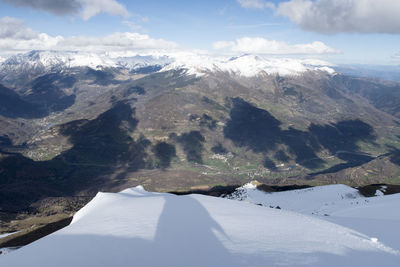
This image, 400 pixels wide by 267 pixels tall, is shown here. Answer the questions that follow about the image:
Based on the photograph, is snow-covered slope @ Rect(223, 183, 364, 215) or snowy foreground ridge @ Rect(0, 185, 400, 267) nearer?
snowy foreground ridge @ Rect(0, 185, 400, 267)

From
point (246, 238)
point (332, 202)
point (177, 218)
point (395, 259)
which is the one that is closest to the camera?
point (395, 259)

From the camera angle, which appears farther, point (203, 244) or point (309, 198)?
point (309, 198)

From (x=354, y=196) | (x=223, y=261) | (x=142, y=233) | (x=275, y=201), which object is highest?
(x=223, y=261)

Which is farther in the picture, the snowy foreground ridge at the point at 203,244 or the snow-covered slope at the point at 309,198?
the snow-covered slope at the point at 309,198

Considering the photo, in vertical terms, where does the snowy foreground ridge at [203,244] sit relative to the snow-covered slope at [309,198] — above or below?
above

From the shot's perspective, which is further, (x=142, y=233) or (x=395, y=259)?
(x=142, y=233)

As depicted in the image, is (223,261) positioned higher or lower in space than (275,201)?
higher

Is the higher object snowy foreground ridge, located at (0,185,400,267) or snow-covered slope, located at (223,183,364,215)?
snowy foreground ridge, located at (0,185,400,267)

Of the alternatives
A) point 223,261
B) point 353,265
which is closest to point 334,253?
point 353,265

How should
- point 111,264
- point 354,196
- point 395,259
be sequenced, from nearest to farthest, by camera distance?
point 111,264
point 395,259
point 354,196

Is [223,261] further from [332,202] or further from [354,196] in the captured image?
[354,196]

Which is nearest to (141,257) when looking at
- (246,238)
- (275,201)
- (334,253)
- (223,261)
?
(223,261)
